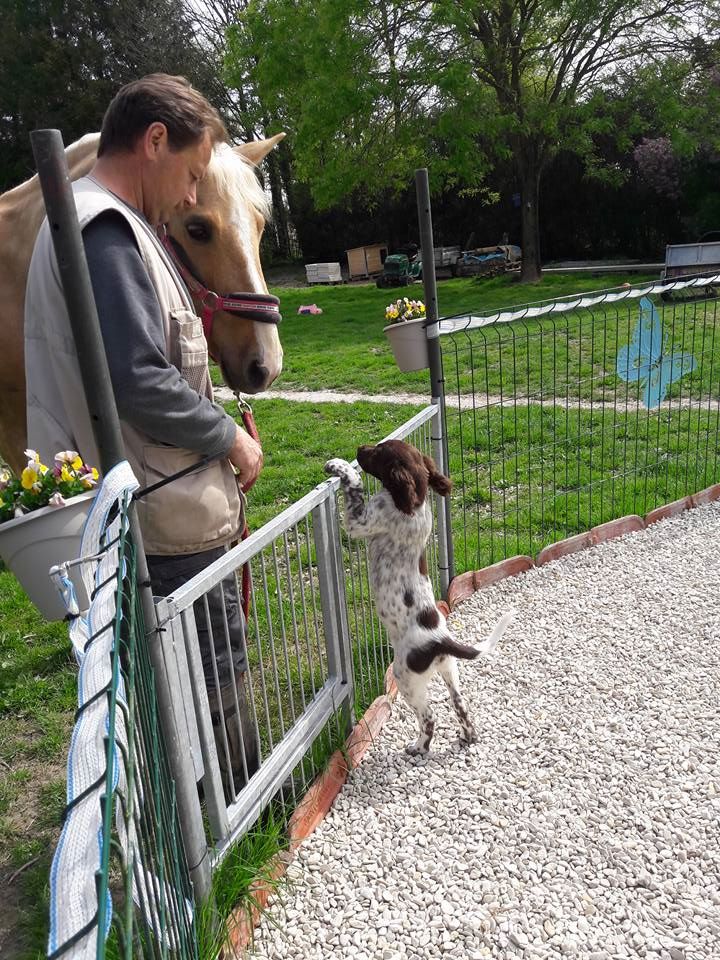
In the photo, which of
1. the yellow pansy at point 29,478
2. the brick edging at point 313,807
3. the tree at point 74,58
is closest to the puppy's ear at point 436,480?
the brick edging at point 313,807

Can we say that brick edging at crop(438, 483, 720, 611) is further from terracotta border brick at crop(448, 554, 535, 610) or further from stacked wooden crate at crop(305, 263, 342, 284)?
stacked wooden crate at crop(305, 263, 342, 284)

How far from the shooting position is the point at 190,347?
2.28 metres

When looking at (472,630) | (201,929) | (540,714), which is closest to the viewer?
(201,929)

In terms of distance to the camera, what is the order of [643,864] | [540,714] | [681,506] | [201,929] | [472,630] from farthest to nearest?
[681,506], [472,630], [540,714], [643,864], [201,929]

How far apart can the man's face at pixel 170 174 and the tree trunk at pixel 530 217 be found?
18.3m

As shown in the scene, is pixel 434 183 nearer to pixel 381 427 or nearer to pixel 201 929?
pixel 381 427

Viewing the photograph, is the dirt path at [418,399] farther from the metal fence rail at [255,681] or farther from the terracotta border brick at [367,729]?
the terracotta border brick at [367,729]

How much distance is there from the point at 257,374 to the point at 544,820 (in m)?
1.92

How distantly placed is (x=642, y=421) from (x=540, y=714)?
4.66 meters

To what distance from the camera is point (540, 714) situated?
3496mm

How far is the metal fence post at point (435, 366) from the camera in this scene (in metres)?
4.11

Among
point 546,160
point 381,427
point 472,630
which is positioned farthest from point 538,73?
point 472,630

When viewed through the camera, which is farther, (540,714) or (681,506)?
(681,506)

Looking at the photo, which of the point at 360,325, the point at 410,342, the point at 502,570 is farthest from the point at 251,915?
the point at 360,325
